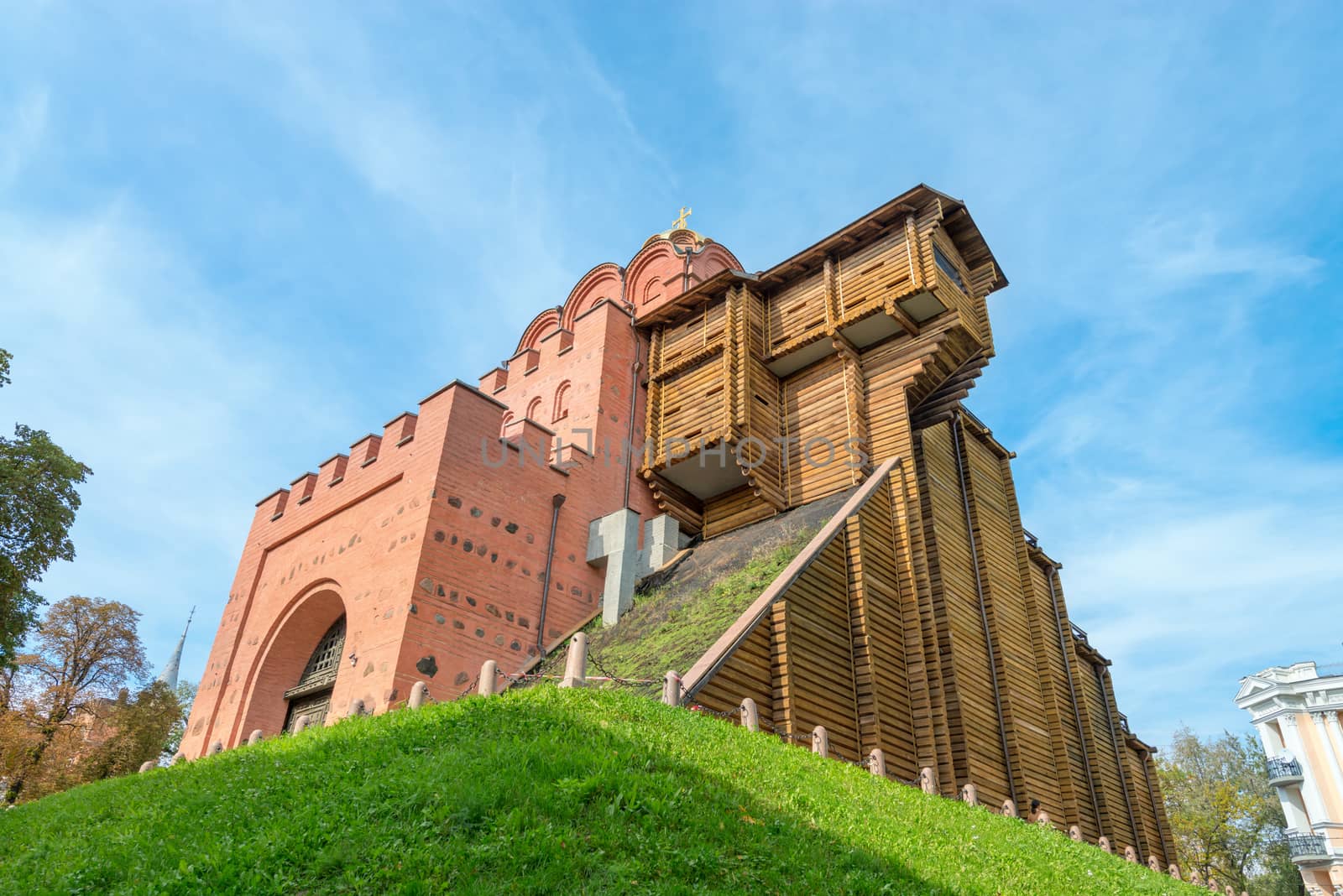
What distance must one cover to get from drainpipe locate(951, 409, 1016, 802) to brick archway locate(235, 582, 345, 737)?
11855 mm

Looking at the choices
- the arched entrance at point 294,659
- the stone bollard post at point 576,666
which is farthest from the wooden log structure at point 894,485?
the arched entrance at point 294,659

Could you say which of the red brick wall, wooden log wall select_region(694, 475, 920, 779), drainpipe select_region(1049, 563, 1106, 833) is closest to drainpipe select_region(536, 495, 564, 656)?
the red brick wall

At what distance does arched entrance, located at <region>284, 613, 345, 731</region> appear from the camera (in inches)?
547

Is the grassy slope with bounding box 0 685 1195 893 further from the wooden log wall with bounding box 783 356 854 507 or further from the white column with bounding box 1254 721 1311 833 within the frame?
the white column with bounding box 1254 721 1311 833

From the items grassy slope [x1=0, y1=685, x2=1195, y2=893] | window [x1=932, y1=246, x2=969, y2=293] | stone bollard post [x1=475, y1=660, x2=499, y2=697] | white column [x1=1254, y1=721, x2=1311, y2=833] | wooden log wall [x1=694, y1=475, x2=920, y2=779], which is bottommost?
grassy slope [x1=0, y1=685, x2=1195, y2=893]

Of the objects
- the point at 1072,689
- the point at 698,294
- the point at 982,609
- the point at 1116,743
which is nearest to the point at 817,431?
the point at 698,294

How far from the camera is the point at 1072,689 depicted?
1855 centimetres

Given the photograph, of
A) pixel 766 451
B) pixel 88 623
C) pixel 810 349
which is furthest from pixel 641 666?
pixel 88 623

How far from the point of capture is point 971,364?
16.2m

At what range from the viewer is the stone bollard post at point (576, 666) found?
8.01 meters

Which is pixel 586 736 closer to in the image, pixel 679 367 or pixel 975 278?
pixel 679 367

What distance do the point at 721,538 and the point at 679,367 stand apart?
3.85 meters

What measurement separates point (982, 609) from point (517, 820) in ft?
44.7

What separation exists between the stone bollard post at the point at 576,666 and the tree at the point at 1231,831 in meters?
27.4
